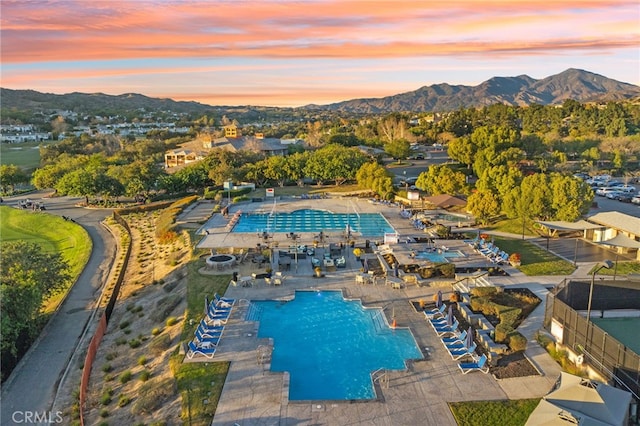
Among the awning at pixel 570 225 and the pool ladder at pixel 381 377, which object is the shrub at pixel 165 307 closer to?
the pool ladder at pixel 381 377

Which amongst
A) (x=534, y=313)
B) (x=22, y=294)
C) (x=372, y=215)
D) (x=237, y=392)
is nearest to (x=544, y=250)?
(x=534, y=313)

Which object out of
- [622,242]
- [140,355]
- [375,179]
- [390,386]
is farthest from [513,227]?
[140,355]

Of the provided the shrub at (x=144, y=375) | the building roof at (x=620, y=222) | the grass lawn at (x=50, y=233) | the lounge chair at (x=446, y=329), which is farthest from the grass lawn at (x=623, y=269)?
the grass lawn at (x=50, y=233)

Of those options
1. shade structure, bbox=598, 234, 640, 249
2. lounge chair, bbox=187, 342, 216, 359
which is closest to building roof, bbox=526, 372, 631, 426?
lounge chair, bbox=187, 342, 216, 359

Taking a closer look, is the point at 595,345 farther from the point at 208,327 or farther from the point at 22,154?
the point at 22,154

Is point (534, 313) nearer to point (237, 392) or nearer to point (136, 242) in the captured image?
point (237, 392)

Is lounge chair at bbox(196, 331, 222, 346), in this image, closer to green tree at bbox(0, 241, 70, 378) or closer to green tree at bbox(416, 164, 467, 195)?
green tree at bbox(0, 241, 70, 378)
